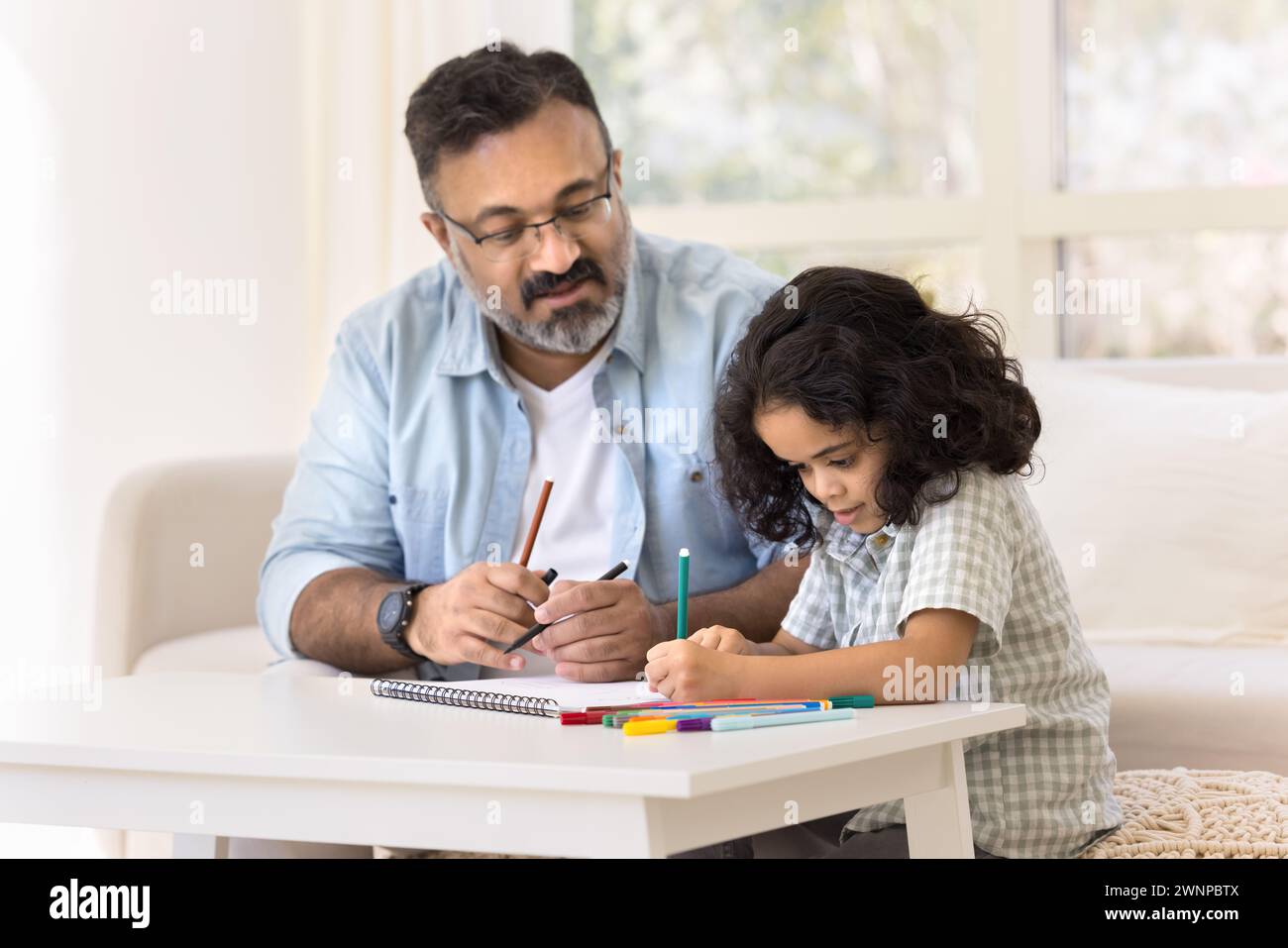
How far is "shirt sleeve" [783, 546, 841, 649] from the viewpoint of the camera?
1.54 m

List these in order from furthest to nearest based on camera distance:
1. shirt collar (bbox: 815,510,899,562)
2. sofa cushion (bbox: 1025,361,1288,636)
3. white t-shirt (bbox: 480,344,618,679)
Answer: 1. sofa cushion (bbox: 1025,361,1288,636)
2. white t-shirt (bbox: 480,344,618,679)
3. shirt collar (bbox: 815,510,899,562)

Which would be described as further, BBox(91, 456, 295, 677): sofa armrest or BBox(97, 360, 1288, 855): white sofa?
BBox(91, 456, 295, 677): sofa armrest

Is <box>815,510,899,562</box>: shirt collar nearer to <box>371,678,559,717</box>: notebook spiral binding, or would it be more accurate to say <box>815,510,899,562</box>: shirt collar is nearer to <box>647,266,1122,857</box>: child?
<box>647,266,1122,857</box>: child

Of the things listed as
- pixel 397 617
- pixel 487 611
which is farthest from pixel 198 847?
pixel 487 611

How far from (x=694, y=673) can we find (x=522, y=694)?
0.17 metres

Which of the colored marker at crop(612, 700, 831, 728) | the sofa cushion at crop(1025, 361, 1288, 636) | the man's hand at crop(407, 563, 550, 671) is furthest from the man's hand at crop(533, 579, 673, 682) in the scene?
the sofa cushion at crop(1025, 361, 1288, 636)

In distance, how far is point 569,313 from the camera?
75.4 inches

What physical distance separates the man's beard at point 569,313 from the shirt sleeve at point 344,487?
199 millimetres

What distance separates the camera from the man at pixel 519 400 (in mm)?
1875

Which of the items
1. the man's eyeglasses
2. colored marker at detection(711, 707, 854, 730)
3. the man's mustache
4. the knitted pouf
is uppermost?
the man's eyeglasses

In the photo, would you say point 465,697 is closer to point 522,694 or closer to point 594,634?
point 522,694

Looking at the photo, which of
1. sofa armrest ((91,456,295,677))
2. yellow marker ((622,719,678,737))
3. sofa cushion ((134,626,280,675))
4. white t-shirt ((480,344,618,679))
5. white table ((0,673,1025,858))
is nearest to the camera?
white table ((0,673,1025,858))

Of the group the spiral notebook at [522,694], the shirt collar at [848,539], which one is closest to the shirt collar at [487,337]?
the shirt collar at [848,539]

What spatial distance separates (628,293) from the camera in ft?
6.48
